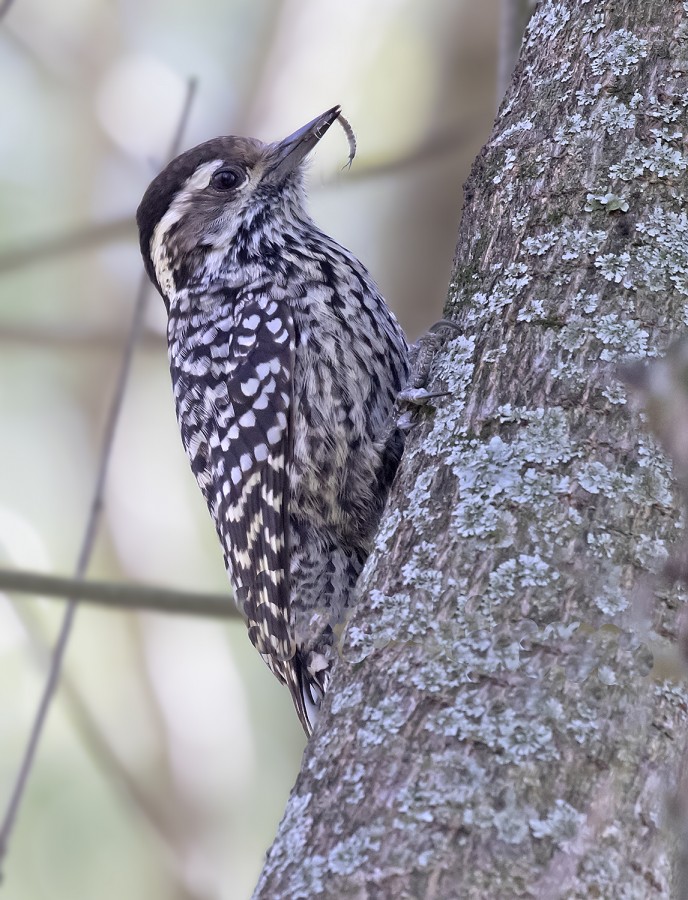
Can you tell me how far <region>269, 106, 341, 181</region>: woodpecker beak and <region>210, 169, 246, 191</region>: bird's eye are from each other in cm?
11

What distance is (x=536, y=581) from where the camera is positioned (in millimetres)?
1725

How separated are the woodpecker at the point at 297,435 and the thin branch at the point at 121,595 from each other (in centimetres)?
9

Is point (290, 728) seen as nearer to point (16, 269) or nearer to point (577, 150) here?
point (16, 269)

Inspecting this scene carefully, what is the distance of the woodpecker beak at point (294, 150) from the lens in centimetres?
375

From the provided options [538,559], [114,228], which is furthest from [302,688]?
[114,228]

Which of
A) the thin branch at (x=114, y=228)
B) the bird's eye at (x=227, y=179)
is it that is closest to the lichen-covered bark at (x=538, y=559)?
the bird's eye at (x=227, y=179)

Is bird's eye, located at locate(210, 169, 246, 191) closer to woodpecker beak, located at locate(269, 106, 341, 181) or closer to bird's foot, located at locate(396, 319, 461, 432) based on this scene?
woodpecker beak, located at locate(269, 106, 341, 181)

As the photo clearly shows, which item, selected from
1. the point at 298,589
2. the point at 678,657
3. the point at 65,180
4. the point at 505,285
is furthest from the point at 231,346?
the point at 65,180

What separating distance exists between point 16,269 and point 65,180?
8.23 ft

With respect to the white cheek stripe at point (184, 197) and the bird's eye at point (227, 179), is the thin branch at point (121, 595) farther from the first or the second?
the bird's eye at point (227, 179)

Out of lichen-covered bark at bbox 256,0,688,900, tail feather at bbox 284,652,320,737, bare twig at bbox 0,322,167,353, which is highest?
bare twig at bbox 0,322,167,353

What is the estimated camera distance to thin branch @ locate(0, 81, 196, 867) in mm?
3029

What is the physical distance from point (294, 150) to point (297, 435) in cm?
119

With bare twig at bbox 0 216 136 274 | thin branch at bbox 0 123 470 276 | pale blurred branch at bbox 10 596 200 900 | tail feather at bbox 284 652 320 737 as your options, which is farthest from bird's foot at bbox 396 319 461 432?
pale blurred branch at bbox 10 596 200 900
